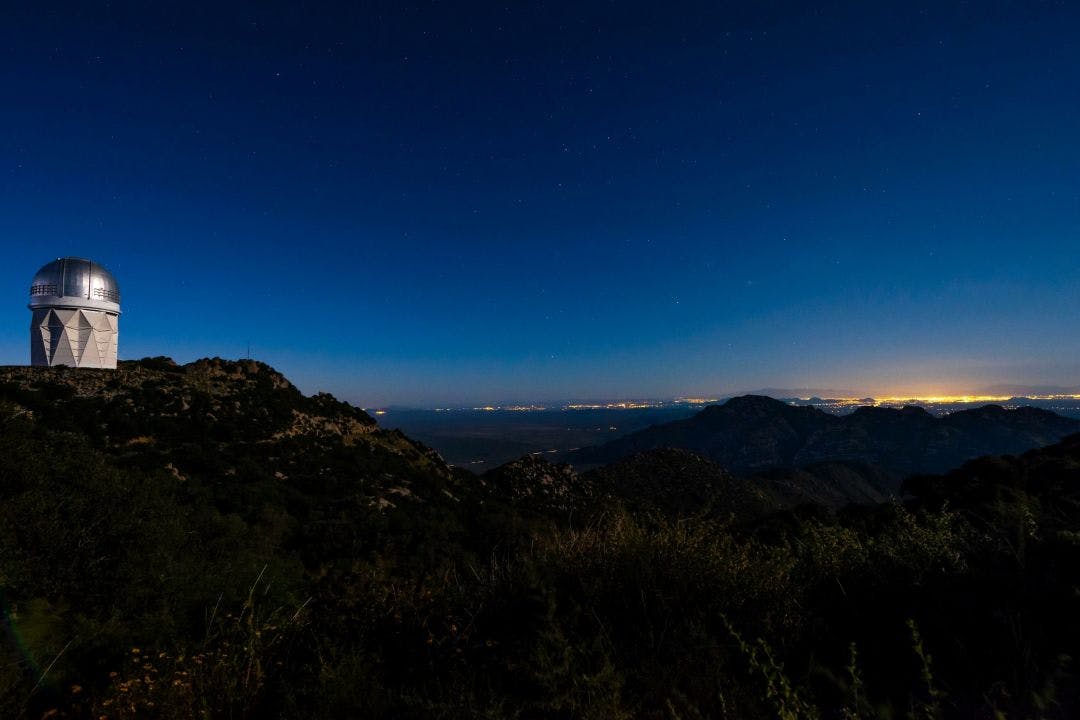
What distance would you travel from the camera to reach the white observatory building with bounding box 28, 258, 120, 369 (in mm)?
30250

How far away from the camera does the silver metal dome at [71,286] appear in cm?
3027

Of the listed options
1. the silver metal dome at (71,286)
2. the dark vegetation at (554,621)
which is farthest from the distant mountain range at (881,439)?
the dark vegetation at (554,621)

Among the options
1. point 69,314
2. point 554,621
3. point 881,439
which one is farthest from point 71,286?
point 881,439

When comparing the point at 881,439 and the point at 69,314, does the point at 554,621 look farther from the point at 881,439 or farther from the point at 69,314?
the point at 881,439

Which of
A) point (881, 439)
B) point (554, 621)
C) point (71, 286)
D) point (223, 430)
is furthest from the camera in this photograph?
point (881, 439)

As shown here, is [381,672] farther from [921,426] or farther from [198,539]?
[921,426]

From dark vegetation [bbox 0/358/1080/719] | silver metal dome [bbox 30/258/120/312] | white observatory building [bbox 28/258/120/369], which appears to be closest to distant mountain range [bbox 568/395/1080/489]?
white observatory building [bbox 28/258/120/369]

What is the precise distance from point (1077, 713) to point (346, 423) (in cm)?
4212

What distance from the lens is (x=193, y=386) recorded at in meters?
33.7

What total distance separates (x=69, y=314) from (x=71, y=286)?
6.00 ft

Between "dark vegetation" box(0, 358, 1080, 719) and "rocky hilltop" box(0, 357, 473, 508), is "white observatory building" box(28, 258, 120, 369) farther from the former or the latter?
"dark vegetation" box(0, 358, 1080, 719)

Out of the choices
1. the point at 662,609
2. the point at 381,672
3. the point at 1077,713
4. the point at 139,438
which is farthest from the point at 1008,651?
the point at 139,438

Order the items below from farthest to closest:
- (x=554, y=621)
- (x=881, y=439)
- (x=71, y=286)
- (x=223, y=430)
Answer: (x=881, y=439)
(x=71, y=286)
(x=223, y=430)
(x=554, y=621)

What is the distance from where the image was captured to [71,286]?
30625mm
